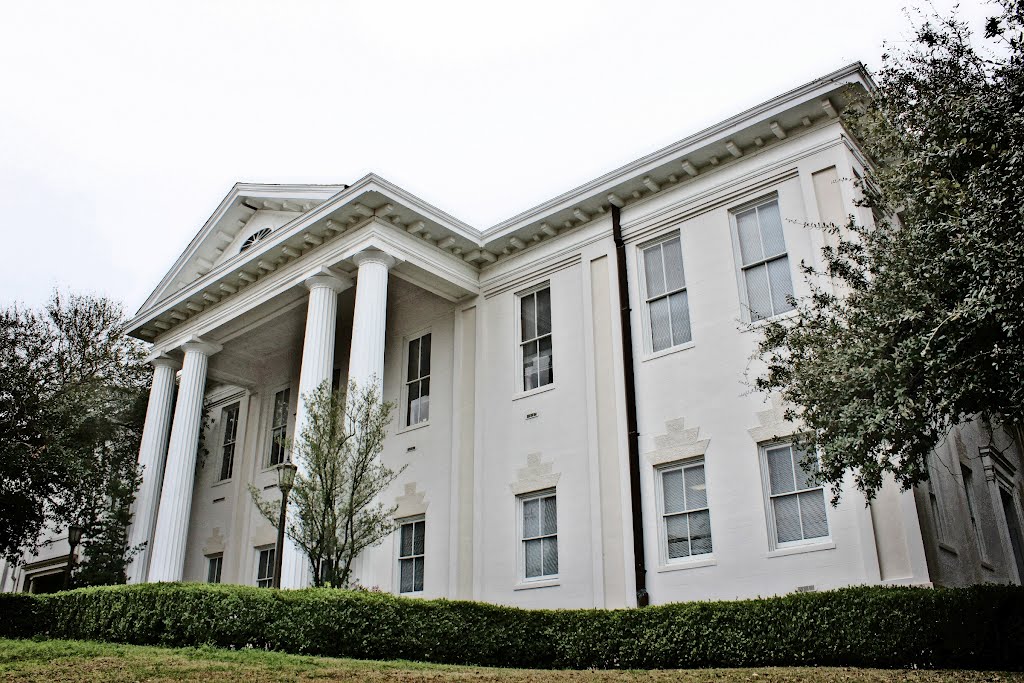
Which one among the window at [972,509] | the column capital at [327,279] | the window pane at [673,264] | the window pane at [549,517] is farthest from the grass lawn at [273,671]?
the column capital at [327,279]

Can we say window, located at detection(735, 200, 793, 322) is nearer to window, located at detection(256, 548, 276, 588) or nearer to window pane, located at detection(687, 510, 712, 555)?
window pane, located at detection(687, 510, 712, 555)

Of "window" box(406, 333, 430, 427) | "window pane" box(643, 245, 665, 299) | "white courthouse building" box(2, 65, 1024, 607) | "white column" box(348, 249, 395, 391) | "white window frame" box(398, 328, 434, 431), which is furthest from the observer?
"window" box(406, 333, 430, 427)

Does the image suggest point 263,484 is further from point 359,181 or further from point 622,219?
point 622,219

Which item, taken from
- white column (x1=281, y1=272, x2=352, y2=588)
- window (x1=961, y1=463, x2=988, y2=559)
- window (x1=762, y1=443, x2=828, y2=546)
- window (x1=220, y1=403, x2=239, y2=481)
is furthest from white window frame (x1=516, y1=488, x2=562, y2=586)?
window (x1=220, y1=403, x2=239, y2=481)

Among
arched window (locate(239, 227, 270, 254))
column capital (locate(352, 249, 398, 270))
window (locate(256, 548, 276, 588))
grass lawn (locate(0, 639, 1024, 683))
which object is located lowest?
A: grass lawn (locate(0, 639, 1024, 683))

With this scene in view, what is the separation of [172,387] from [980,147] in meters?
20.3

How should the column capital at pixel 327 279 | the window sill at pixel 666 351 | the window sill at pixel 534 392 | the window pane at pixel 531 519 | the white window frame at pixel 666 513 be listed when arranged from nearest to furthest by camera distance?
1. the white window frame at pixel 666 513
2. the window sill at pixel 666 351
3. the window pane at pixel 531 519
4. the window sill at pixel 534 392
5. the column capital at pixel 327 279

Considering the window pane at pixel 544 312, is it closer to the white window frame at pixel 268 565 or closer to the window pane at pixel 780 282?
the window pane at pixel 780 282

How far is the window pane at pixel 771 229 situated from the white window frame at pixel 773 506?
3428 millimetres

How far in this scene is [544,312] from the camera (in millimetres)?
18500

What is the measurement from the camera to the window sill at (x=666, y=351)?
1548 centimetres

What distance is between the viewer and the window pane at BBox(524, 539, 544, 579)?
16.5 metres

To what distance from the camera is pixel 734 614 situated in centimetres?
1141

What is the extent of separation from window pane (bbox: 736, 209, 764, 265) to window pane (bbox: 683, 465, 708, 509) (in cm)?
383
